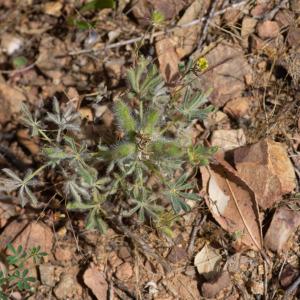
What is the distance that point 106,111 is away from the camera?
3459mm

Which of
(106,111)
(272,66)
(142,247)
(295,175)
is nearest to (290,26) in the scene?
(272,66)

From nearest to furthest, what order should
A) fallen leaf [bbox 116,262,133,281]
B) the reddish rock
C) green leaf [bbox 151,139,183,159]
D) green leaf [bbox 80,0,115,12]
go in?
green leaf [bbox 151,139,183,159] → fallen leaf [bbox 116,262,133,281] → the reddish rock → green leaf [bbox 80,0,115,12]

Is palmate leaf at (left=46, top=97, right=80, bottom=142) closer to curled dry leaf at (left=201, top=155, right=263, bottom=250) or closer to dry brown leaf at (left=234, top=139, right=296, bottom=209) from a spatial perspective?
curled dry leaf at (left=201, top=155, right=263, bottom=250)

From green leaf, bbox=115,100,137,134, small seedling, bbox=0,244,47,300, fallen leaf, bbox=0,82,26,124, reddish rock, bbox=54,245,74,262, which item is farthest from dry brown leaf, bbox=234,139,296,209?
fallen leaf, bbox=0,82,26,124

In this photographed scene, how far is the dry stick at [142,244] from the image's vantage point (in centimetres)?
300

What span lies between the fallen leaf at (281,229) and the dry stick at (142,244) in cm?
65

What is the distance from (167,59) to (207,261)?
4.80 feet

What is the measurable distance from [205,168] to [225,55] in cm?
89

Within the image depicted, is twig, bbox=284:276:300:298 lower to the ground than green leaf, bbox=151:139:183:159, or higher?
lower

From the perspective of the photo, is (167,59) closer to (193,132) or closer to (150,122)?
(193,132)

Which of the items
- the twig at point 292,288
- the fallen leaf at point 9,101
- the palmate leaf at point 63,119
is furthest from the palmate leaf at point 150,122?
the fallen leaf at point 9,101

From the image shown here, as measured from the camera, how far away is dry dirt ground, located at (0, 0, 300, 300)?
297 centimetres

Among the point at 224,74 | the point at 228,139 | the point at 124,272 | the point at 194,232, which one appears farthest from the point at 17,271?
the point at 224,74

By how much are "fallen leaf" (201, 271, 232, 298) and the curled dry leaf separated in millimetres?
215
